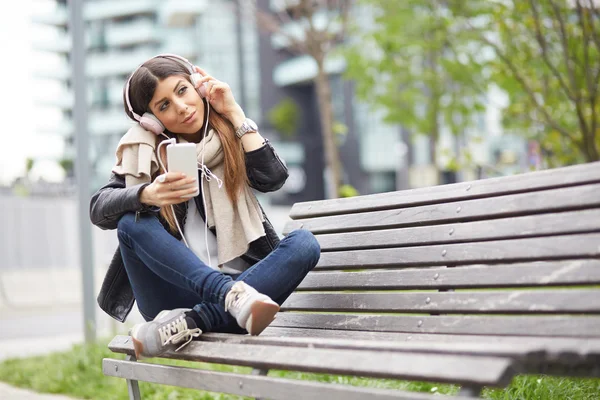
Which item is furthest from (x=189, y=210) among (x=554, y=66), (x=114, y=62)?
(x=114, y=62)

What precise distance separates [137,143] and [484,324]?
1426 millimetres

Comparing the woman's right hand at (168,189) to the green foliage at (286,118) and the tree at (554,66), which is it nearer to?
the tree at (554,66)

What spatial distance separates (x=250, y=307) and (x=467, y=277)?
699mm

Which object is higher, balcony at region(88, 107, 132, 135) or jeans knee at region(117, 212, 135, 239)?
balcony at region(88, 107, 132, 135)

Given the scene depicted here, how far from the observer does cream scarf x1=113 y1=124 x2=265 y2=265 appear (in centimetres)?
321

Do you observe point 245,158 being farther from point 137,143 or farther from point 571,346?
point 571,346

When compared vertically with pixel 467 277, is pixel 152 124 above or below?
above

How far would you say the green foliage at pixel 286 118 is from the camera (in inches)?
2454

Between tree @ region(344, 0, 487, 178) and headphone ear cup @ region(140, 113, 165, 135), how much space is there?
905cm

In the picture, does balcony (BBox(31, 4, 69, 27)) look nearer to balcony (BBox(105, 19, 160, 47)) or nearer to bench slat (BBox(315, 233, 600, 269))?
balcony (BBox(105, 19, 160, 47))

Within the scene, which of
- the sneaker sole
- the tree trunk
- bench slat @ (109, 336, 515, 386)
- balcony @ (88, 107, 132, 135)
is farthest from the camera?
balcony @ (88, 107, 132, 135)

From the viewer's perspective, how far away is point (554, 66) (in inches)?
380

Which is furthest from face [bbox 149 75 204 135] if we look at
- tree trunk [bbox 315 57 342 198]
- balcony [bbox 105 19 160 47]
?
balcony [bbox 105 19 160 47]

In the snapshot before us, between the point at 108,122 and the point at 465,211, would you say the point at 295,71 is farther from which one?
the point at 465,211
